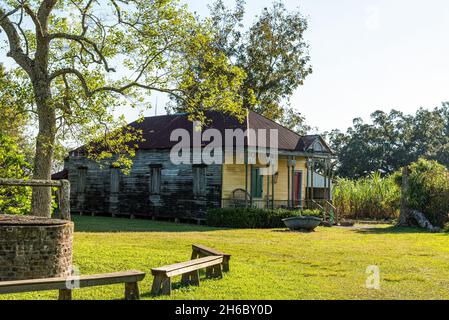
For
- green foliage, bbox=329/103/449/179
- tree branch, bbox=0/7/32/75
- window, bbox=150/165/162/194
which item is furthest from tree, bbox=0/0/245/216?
green foliage, bbox=329/103/449/179

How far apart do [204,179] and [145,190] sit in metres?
4.36

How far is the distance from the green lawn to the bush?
3.42 meters

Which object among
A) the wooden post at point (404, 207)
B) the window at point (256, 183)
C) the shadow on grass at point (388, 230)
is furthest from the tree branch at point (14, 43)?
the wooden post at point (404, 207)

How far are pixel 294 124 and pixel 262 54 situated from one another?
6.64 m

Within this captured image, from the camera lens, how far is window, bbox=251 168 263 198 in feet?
97.1

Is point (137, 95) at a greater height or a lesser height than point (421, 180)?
greater

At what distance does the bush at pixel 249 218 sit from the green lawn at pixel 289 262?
3418 millimetres

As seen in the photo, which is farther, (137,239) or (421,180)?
(421,180)

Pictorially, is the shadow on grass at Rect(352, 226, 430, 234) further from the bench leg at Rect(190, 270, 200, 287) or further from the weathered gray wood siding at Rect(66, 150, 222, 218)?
the bench leg at Rect(190, 270, 200, 287)

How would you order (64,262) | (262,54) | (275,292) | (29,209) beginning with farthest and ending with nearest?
(262,54) < (29,209) < (64,262) < (275,292)

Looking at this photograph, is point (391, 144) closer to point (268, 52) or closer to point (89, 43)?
point (268, 52)

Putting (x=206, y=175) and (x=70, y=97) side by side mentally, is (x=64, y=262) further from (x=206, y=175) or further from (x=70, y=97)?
(x=206, y=175)

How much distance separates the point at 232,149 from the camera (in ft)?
91.8

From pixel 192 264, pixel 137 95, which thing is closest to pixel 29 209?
pixel 137 95
